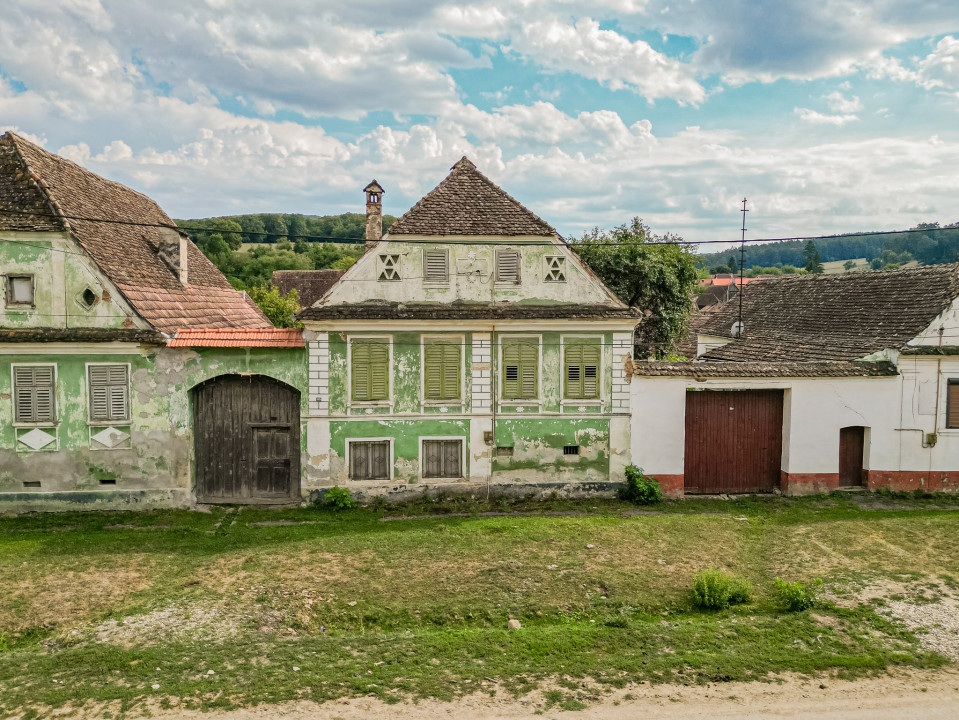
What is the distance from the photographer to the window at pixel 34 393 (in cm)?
1588

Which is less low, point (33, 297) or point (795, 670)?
point (33, 297)

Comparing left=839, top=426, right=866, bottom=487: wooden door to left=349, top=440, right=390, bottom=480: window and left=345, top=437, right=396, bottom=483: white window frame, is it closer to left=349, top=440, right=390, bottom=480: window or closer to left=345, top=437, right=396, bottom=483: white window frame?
left=345, top=437, right=396, bottom=483: white window frame

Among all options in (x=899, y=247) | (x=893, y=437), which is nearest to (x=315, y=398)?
(x=893, y=437)

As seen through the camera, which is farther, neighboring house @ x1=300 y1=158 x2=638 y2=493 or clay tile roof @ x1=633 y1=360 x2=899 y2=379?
clay tile roof @ x1=633 y1=360 x2=899 y2=379

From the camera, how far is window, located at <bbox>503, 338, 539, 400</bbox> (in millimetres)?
17328

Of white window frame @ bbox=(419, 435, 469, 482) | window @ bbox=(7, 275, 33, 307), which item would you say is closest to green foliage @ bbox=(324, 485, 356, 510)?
white window frame @ bbox=(419, 435, 469, 482)

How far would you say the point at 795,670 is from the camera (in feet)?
30.2

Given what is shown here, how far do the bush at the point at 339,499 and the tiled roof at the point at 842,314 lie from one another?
47.4 ft

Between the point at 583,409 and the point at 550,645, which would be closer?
the point at 550,645

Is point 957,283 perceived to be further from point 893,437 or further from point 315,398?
point 315,398

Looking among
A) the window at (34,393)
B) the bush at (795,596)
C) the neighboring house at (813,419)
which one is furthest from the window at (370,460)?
the bush at (795,596)

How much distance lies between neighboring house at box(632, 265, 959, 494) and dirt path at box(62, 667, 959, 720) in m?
8.90

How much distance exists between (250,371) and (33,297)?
5.39 metres

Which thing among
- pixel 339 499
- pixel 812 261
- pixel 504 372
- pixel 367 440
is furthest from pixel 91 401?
pixel 812 261
